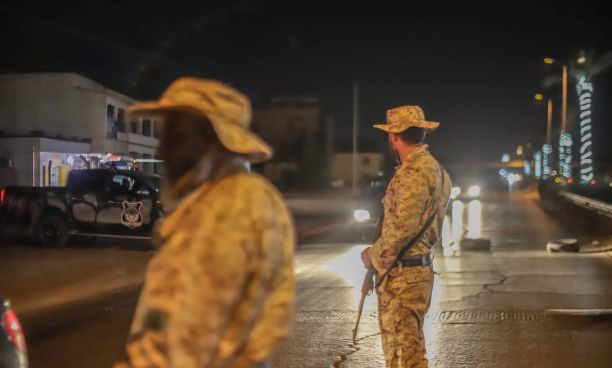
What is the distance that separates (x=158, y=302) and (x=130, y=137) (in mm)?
39561

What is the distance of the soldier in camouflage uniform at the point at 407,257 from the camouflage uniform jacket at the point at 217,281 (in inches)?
79.9

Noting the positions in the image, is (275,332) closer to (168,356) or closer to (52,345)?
(168,356)

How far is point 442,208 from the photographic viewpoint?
4.31m

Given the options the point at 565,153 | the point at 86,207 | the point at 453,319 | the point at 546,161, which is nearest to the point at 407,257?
the point at 453,319

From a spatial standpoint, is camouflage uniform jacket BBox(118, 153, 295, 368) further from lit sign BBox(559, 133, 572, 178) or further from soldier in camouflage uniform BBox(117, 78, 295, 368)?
lit sign BBox(559, 133, 572, 178)

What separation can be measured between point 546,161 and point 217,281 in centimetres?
6979

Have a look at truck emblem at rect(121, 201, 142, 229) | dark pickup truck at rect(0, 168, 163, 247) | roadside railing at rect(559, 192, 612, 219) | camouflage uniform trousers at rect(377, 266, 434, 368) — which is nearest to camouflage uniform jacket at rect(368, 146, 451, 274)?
camouflage uniform trousers at rect(377, 266, 434, 368)

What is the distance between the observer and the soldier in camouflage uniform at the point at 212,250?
187 cm

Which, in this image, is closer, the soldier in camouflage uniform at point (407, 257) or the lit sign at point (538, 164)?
the soldier in camouflage uniform at point (407, 257)

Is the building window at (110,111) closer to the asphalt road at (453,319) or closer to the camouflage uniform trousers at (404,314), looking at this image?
the asphalt road at (453,319)

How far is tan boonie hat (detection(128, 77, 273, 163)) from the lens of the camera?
2.12 m

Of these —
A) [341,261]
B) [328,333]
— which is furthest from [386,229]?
[341,261]

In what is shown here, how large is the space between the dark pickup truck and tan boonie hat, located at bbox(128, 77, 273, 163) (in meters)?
13.4

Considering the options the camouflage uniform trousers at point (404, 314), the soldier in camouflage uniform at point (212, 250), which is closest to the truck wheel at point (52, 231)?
the camouflage uniform trousers at point (404, 314)
